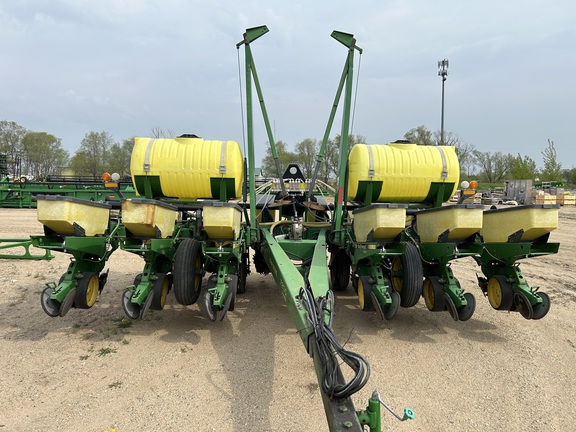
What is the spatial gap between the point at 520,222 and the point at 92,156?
53184 millimetres

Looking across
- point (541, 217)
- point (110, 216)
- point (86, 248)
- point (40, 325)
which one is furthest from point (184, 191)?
point (541, 217)

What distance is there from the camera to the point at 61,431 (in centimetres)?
285

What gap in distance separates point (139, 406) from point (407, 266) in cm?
309

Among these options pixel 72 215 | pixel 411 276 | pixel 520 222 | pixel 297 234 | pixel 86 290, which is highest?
pixel 72 215

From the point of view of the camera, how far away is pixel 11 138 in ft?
162

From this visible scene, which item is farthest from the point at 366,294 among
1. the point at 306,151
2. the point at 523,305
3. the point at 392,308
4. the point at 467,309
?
the point at 306,151

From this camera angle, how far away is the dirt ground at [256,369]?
3047 millimetres

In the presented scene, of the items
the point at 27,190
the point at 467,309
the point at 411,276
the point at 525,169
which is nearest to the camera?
the point at 467,309

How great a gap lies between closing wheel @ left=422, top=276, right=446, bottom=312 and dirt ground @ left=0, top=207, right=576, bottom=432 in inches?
13.5

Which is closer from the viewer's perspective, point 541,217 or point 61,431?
point 61,431

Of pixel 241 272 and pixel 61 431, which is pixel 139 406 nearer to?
pixel 61 431

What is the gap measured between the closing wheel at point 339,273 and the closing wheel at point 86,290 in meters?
3.58

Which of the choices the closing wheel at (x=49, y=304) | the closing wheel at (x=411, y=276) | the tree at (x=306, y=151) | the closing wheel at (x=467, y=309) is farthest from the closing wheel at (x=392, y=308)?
the tree at (x=306, y=151)

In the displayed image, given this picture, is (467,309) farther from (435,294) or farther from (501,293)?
(501,293)
